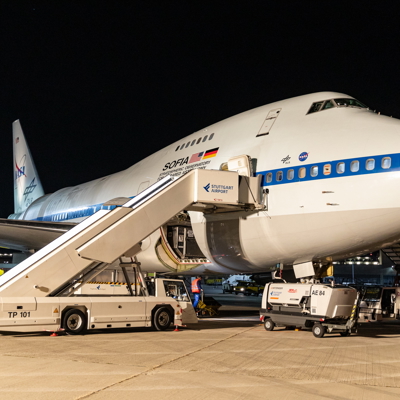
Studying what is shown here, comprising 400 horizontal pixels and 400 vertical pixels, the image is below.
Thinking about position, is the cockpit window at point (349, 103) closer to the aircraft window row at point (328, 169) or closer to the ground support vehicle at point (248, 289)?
the aircraft window row at point (328, 169)

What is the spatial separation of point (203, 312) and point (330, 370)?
1178cm

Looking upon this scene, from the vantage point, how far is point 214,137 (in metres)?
14.8

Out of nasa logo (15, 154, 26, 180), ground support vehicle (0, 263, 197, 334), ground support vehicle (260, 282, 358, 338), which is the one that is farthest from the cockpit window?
nasa logo (15, 154, 26, 180)

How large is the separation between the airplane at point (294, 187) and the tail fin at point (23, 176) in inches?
608

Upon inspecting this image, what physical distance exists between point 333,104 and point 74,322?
8237 millimetres

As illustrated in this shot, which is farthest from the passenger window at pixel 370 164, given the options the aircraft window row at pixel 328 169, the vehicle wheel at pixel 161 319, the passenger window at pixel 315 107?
the vehicle wheel at pixel 161 319

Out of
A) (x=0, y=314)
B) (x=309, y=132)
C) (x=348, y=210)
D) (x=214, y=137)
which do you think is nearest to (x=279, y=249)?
(x=348, y=210)

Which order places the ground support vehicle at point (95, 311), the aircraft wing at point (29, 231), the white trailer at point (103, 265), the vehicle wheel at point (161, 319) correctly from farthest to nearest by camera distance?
1. the aircraft wing at point (29, 231)
2. the vehicle wheel at point (161, 319)
3. the white trailer at point (103, 265)
4. the ground support vehicle at point (95, 311)

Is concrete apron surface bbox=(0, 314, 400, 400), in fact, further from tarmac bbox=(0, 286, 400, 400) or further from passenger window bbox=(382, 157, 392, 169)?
passenger window bbox=(382, 157, 392, 169)

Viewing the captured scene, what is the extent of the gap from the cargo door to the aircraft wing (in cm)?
836

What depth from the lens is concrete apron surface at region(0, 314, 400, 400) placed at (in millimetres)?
5922

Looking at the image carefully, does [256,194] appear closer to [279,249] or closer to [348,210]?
[279,249]

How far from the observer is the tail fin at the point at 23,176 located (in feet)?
97.6

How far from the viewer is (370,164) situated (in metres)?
10.9
